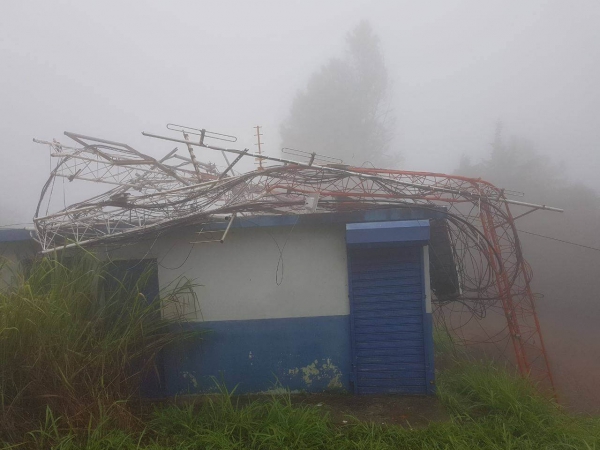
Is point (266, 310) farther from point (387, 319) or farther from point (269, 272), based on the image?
point (387, 319)

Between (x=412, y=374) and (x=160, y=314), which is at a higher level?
(x=160, y=314)

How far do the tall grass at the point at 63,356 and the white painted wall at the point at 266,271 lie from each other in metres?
1.15

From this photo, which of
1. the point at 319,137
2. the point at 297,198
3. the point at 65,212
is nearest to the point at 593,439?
the point at 297,198

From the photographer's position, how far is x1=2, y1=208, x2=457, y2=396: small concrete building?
5742 millimetres

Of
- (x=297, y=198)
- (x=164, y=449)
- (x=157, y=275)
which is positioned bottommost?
(x=164, y=449)

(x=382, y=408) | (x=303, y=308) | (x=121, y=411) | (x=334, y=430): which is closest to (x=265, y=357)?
(x=303, y=308)

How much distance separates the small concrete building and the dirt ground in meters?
0.14

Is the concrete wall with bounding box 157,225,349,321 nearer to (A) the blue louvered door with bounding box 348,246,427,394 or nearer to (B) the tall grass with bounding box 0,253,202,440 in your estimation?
(A) the blue louvered door with bounding box 348,246,427,394

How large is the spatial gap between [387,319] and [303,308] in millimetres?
1161

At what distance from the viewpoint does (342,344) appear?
19.0ft

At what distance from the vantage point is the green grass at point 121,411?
13.8 ft

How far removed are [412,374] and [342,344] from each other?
1.01 metres

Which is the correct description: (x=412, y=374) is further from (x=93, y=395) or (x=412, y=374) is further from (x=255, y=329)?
(x=93, y=395)

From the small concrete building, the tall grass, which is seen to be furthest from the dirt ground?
the tall grass
